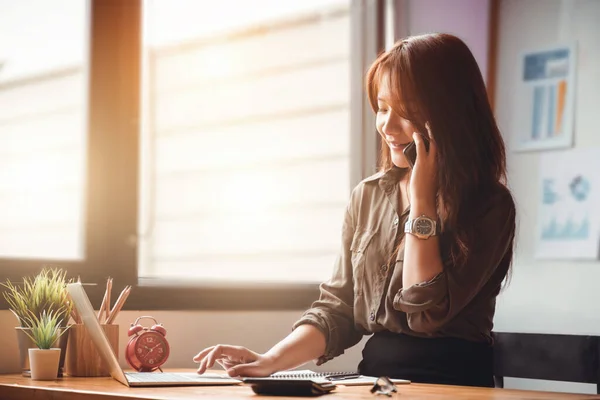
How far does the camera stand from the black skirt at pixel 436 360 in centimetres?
188

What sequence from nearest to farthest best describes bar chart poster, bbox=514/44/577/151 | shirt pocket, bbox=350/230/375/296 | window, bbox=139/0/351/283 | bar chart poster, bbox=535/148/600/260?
shirt pocket, bbox=350/230/375/296
bar chart poster, bbox=535/148/600/260
bar chart poster, bbox=514/44/577/151
window, bbox=139/0/351/283

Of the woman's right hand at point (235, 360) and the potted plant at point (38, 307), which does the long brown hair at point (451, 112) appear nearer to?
the woman's right hand at point (235, 360)

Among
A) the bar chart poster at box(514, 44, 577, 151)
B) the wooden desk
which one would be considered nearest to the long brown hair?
the wooden desk

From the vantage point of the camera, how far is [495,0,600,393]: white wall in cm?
286

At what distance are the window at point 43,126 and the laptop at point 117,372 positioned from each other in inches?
19.2

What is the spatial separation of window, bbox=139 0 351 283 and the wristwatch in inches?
51.3

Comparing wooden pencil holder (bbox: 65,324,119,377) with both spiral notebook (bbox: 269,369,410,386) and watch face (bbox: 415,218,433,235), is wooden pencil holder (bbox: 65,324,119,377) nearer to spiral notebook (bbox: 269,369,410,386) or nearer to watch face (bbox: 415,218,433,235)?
spiral notebook (bbox: 269,369,410,386)

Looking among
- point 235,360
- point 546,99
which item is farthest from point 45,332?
point 546,99

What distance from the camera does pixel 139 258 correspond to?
2391mm

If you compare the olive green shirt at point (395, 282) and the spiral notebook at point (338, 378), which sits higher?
the olive green shirt at point (395, 282)

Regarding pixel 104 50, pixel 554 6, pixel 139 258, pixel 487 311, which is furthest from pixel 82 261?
pixel 554 6

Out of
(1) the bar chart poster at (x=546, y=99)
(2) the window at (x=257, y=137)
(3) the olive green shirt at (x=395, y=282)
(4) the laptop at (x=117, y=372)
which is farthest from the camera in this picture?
(2) the window at (x=257, y=137)

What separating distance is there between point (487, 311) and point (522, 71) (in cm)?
140

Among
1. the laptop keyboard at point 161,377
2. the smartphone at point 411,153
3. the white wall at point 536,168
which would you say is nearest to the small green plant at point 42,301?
the laptop keyboard at point 161,377
